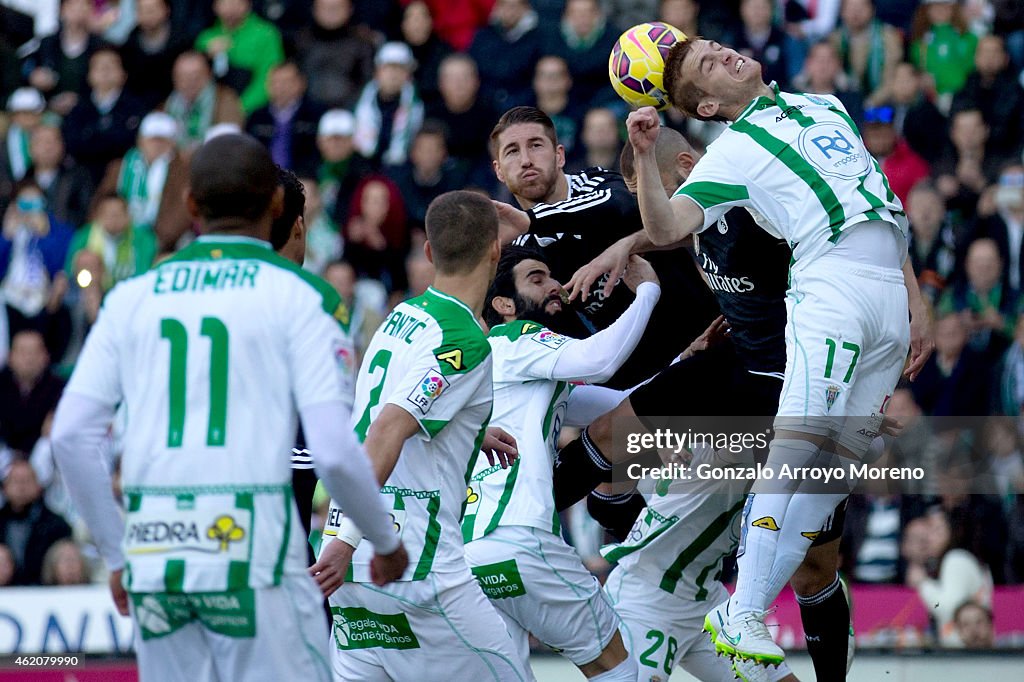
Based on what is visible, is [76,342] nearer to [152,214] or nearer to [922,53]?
[152,214]

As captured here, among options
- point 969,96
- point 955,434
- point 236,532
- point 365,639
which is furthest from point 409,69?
point 236,532

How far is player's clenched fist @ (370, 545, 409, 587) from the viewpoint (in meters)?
5.70

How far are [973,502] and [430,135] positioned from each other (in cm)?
606

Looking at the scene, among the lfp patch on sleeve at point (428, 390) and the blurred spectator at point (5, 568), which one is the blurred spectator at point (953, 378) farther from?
the blurred spectator at point (5, 568)

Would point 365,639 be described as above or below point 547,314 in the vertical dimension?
below

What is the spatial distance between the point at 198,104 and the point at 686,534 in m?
9.22

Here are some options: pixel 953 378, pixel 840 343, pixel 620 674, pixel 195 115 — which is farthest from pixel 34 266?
pixel 840 343

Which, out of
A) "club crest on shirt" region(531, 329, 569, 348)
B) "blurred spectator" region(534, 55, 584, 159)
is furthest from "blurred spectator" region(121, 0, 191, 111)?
"club crest on shirt" region(531, 329, 569, 348)

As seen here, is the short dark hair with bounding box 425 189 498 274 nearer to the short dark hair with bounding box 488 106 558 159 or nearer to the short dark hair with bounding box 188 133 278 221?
the short dark hair with bounding box 188 133 278 221

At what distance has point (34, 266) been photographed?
15.8 m

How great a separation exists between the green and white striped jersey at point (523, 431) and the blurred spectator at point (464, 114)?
22.8ft

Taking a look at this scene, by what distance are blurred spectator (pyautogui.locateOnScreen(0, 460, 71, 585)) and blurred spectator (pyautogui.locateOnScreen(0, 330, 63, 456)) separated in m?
0.53

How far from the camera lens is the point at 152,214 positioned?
15680 mm

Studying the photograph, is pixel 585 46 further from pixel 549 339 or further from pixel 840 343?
pixel 840 343
